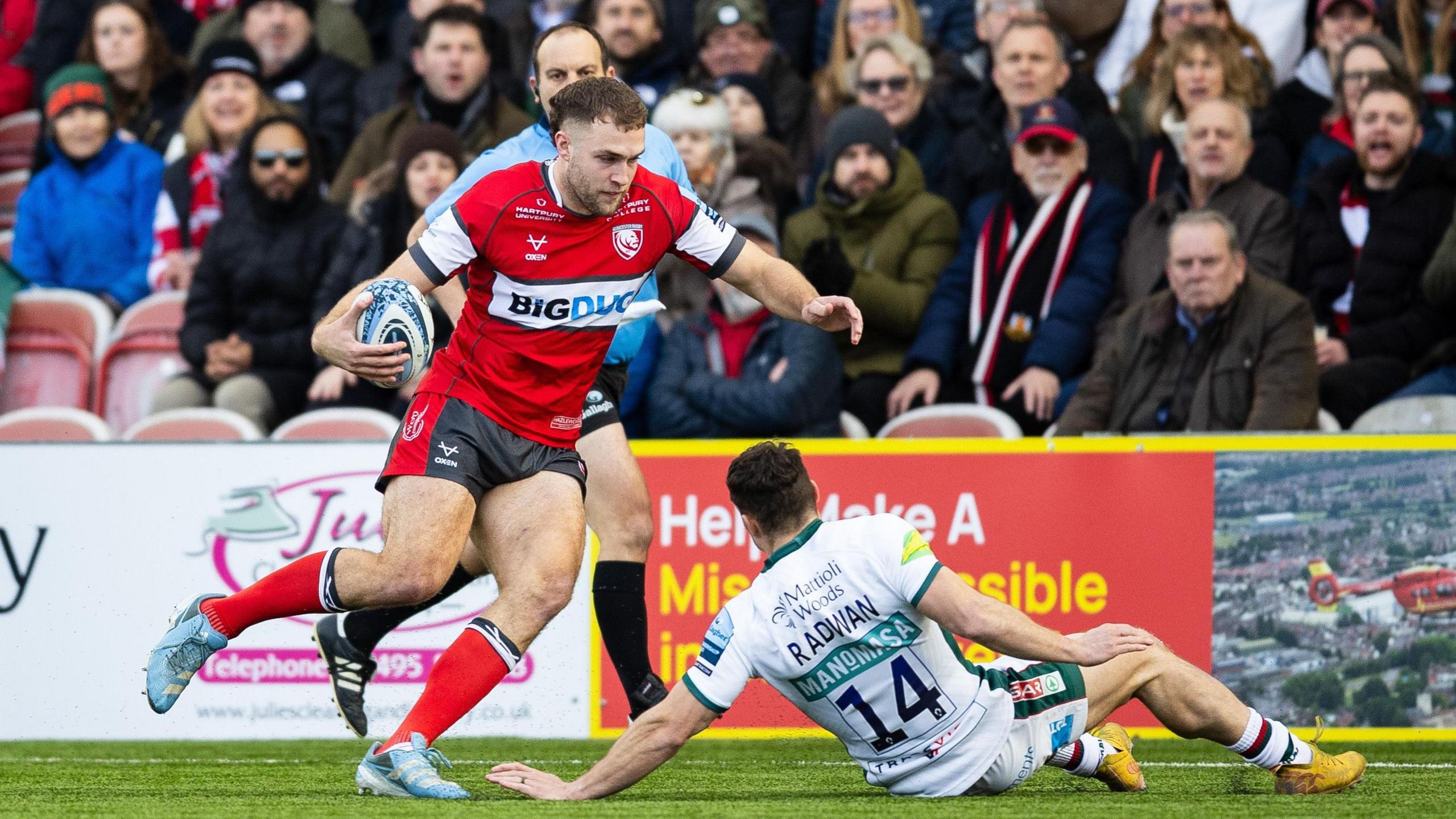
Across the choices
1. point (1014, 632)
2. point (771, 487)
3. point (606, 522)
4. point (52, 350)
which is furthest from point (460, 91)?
point (1014, 632)

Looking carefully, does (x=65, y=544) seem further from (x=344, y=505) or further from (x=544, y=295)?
(x=544, y=295)

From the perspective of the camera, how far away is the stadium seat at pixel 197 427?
32.2 feet

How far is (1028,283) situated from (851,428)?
4.09 feet

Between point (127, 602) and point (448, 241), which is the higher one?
point (448, 241)

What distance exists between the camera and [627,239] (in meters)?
5.91

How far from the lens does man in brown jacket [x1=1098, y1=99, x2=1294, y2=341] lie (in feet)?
30.9

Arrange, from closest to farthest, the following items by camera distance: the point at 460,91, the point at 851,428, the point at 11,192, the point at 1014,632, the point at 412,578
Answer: the point at 1014,632, the point at 412,578, the point at 851,428, the point at 460,91, the point at 11,192

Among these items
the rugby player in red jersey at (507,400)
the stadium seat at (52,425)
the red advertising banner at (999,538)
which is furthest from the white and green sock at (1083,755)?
the stadium seat at (52,425)

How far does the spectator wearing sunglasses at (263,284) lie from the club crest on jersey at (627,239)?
4.84m

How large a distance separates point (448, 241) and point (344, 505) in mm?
3182

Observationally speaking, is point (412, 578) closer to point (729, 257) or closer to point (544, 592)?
point (544, 592)

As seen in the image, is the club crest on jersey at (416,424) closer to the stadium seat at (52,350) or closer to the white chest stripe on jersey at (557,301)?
the white chest stripe on jersey at (557,301)

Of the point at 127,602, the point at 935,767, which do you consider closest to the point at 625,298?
the point at 935,767

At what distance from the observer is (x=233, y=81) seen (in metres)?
11.6
